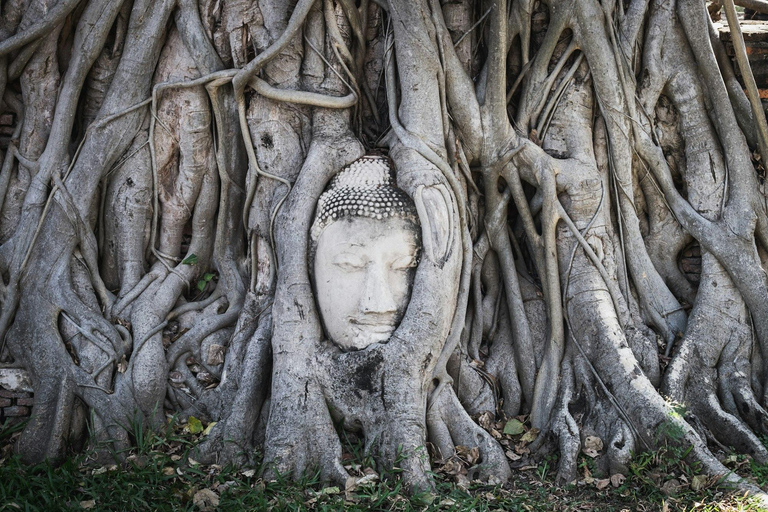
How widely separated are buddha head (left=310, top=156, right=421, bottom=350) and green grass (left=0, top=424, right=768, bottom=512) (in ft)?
1.83

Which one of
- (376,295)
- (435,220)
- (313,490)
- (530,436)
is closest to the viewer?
(313,490)

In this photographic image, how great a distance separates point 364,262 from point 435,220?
40cm

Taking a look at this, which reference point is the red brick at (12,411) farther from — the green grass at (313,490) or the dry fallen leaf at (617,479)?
the dry fallen leaf at (617,479)

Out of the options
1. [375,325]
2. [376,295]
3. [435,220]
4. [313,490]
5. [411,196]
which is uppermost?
[411,196]

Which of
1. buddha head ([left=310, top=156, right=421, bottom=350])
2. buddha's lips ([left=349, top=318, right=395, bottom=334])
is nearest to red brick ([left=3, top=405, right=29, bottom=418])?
buddha head ([left=310, top=156, right=421, bottom=350])

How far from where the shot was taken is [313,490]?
3.03 metres

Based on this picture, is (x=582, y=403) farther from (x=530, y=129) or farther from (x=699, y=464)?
(x=530, y=129)

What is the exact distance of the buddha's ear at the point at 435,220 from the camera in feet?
11.2

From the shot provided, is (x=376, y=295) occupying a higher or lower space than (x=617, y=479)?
higher

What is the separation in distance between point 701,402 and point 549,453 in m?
0.82

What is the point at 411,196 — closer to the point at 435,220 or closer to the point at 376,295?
the point at 435,220

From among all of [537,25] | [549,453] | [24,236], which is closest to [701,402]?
[549,453]

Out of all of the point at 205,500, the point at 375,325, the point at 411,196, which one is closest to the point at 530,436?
the point at 375,325

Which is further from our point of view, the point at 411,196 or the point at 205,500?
the point at 411,196
